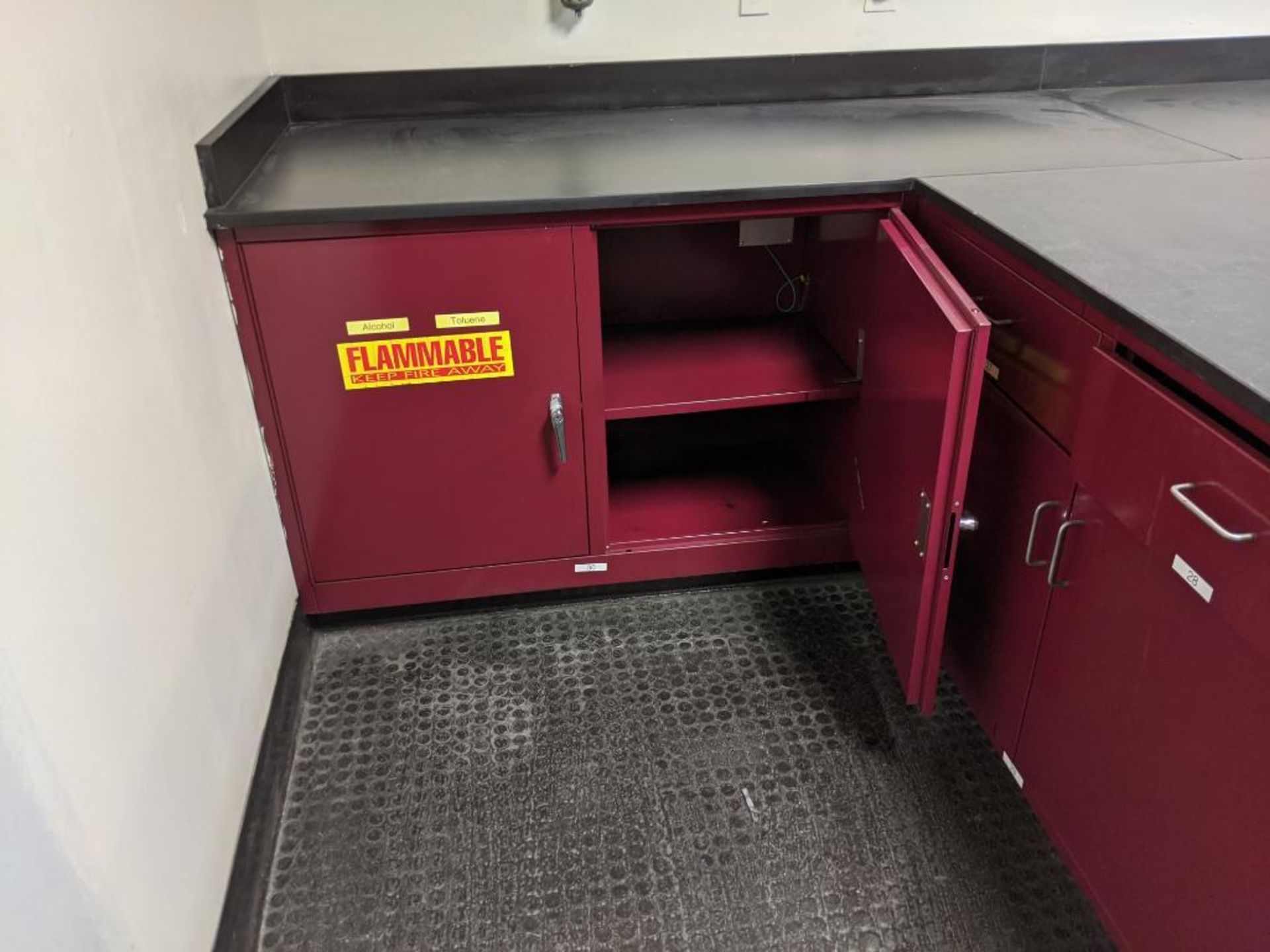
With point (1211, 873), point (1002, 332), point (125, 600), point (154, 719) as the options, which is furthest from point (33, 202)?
point (1211, 873)

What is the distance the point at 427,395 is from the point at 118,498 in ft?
2.17

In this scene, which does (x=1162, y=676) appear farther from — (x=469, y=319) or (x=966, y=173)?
(x=469, y=319)

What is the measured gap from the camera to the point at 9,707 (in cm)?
75

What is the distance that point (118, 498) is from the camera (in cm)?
101

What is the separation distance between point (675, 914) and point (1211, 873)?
68 cm

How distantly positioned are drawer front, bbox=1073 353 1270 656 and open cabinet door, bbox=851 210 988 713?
151mm

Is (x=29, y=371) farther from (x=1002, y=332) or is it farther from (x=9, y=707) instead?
(x=1002, y=332)

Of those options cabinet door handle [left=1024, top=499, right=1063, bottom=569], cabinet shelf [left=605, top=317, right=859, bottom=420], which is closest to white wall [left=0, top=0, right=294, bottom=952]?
cabinet shelf [left=605, top=317, right=859, bottom=420]

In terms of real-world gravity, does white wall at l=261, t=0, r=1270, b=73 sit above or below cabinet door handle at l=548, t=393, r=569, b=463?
above

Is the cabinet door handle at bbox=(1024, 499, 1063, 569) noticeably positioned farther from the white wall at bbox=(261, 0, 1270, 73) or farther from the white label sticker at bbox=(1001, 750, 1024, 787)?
the white wall at bbox=(261, 0, 1270, 73)

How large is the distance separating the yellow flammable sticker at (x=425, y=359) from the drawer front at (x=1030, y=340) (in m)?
0.76

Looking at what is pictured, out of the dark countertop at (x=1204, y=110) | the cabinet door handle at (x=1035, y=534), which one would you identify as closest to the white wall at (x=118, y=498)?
the cabinet door handle at (x=1035, y=534)

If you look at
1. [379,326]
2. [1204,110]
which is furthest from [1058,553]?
[1204,110]

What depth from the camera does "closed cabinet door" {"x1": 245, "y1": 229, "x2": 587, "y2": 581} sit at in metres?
1.50
